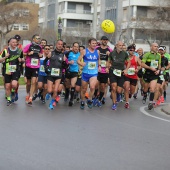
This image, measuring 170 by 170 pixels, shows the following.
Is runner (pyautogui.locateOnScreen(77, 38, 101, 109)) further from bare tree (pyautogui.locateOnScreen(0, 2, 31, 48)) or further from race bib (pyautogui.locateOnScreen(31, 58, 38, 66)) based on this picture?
bare tree (pyautogui.locateOnScreen(0, 2, 31, 48))

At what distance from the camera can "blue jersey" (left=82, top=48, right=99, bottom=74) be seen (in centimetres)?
1602

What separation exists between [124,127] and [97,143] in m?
2.59

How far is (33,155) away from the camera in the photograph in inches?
333

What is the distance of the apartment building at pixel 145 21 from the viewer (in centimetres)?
6203

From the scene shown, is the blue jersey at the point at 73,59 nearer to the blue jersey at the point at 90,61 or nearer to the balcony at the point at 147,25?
the blue jersey at the point at 90,61

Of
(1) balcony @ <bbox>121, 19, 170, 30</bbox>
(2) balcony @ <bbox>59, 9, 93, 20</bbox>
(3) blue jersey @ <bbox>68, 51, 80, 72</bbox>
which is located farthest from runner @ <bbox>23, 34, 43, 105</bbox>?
(2) balcony @ <bbox>59, 9, 93, 20</bbox>

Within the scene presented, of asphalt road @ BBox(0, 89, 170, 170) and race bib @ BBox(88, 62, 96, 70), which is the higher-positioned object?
race bib @ BBox(88, 62, 96, 70)

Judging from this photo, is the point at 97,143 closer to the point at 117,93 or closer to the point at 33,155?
the point at 33,155

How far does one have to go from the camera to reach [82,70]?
1650 cm

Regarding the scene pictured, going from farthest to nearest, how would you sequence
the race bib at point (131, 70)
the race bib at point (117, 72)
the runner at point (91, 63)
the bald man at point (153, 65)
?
the race bib at point (131, 70) < the bald man at point (153, 65) < the race bib at point (117, 72) < the runner at point (91, 63)

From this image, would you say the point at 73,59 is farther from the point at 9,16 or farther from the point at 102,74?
the point at 9,16

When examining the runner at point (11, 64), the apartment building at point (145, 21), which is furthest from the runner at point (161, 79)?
the apartment building at point (145, 21)

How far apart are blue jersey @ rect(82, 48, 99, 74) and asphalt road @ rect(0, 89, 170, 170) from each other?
1.15m

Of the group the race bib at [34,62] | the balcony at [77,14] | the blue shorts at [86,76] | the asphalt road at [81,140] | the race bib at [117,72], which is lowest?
the asphalt road at [81,140]
